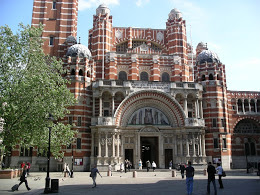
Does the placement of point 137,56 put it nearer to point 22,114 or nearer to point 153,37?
point 153,37

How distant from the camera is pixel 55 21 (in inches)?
1746

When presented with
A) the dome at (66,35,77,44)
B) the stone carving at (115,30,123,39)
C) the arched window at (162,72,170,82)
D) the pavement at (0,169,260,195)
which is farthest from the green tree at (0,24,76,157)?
the stone carving at (115,30,123,39)

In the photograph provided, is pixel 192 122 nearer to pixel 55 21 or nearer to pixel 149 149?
pixel 149 149

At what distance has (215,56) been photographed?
4338 centimetres

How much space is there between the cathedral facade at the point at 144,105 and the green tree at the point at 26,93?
8.97 meters

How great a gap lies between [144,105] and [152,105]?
1.20 metres

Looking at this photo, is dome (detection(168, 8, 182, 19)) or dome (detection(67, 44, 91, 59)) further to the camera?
dome (detection(168, 8, 182, 19))

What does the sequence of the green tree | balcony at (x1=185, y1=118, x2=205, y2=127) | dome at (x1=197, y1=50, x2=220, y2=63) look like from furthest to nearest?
dome at (x1=197, y1=50, x2=220, y2=63) → balcony at (x1=185, y1=118, x2=205, y2=127) → the green tree

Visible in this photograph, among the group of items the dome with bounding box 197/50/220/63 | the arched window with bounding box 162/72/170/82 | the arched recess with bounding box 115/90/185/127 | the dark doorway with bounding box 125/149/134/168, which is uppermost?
the dome with bounding box 197/50/220/63

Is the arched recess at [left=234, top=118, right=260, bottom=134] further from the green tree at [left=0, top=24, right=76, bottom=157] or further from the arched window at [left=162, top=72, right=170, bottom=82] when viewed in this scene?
the green tree at [left=0, top=24, right=76, bottom=157]

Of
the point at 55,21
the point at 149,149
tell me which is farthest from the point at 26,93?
the point at 55,21

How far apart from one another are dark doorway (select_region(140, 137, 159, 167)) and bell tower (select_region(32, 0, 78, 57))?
1977 cm

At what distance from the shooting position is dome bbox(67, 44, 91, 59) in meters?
Result: 40.2

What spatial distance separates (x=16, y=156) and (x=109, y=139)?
43.3 ft
